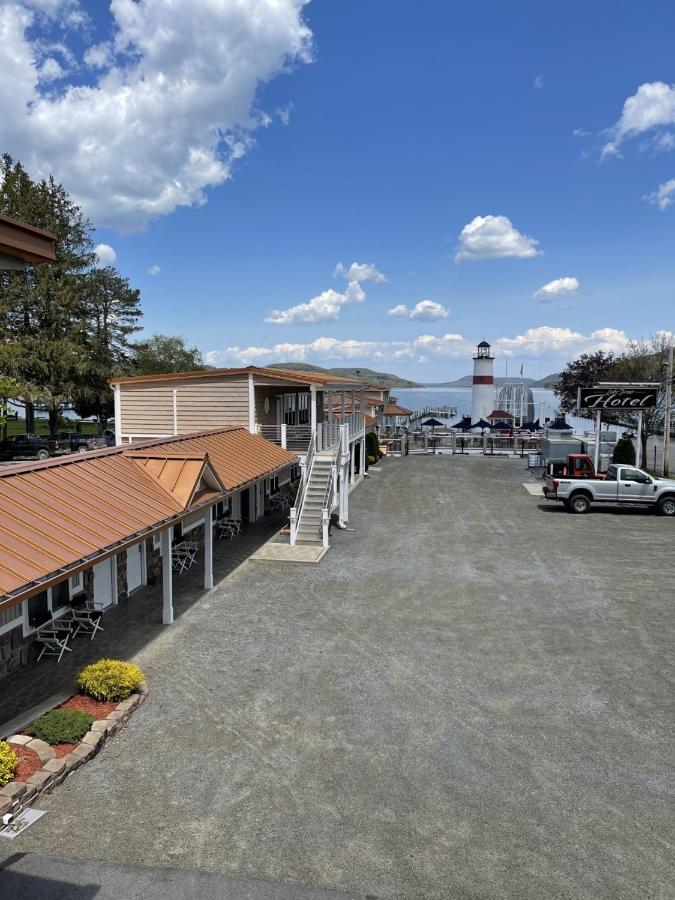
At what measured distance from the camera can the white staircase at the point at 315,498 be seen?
19.8 m

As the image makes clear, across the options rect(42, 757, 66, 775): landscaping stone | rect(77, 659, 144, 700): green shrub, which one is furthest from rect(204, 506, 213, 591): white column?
rect(42, 757, 66, 775): landscaping stone

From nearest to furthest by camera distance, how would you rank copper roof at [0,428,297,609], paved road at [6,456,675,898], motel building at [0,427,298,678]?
paved road at [6,456,675,898], copper roof at [0,428,297,609], motel building at [0,427,298,678]

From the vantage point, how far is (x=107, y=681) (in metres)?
9.20

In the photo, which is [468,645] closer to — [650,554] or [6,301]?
[650,554]

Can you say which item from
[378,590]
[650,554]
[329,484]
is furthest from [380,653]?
[650,554]

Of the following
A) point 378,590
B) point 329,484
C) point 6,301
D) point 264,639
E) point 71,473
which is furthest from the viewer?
point 6,301

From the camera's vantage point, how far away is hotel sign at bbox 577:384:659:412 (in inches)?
1201

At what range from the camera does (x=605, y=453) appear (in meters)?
37.5

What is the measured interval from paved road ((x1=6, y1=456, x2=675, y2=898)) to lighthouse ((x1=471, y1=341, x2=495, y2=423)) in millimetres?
52275

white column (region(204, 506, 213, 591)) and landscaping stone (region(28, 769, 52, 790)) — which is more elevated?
white column (region(204, 506, 213, 591))

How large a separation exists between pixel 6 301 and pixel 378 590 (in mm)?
39230

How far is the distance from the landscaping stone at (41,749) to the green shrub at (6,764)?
560 millimetres

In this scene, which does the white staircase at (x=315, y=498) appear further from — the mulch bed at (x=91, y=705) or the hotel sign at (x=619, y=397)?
the hotel sign at (x=619, y=397)

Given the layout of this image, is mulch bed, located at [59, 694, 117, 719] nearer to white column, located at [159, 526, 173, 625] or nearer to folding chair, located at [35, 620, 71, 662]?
folding chair, located at [35, 620, 71, 662]
